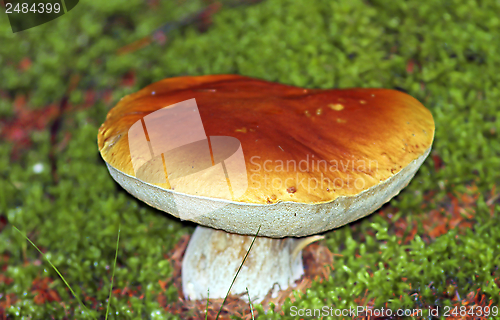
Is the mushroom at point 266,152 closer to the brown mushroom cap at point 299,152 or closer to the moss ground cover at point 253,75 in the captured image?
the brown mushroom cap at point 299,152

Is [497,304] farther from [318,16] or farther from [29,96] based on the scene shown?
[29,96]

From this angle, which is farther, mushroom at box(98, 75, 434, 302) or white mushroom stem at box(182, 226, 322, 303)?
white mushroom stem at box(182, 226, 322, 303)

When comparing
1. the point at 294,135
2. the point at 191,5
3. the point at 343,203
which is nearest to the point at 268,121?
the point at 294,135

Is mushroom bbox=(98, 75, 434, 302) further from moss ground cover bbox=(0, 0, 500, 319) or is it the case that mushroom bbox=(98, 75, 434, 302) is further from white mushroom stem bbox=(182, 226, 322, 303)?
moss ground cover bbox=(0, 0, 500, 319)

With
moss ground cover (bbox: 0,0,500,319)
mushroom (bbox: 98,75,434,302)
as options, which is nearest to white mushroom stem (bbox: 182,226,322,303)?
moss ground cover (bbox: 0,0,500,319)

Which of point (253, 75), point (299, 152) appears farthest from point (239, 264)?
point (253, 75)

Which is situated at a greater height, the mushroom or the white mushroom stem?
the mushroom
